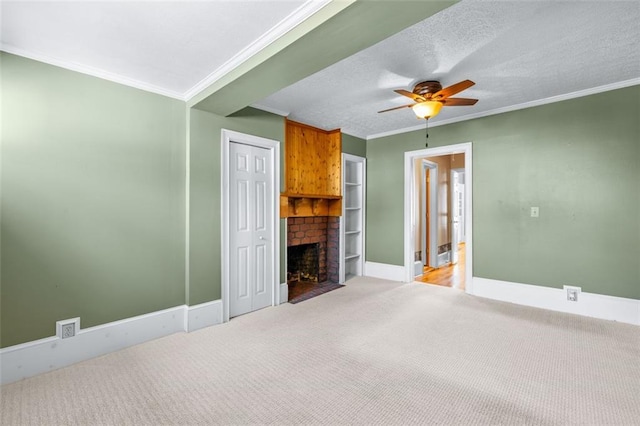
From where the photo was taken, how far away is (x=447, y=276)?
5.12 m

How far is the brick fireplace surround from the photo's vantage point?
458 cm

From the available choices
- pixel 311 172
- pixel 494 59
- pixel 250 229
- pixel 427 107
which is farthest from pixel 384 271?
pixel 494 59

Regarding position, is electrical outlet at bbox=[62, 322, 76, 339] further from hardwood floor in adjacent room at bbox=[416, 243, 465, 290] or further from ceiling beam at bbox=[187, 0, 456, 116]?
hardwood floor in adjacent room at bbox=[416, 243, 465, 290]

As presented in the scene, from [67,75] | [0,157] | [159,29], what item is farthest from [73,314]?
[159,29]

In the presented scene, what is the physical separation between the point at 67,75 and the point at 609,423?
4.43m

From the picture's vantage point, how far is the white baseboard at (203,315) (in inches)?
115

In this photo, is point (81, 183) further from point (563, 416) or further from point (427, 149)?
point (427, 149)

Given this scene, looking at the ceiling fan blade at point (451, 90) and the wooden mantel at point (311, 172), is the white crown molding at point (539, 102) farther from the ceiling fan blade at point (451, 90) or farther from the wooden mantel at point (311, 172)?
the ceiling fan blade at point (451, 90)

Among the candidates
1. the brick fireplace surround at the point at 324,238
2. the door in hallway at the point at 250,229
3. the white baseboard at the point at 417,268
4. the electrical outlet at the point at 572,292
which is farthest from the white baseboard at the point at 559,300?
the door in hallway at the point at 250,229

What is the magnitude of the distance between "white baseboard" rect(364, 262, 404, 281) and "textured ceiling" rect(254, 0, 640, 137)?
2.52 m

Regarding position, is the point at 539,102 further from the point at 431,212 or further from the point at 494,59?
the point at 431,212

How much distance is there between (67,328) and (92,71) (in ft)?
6.97

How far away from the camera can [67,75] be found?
7.54 feet

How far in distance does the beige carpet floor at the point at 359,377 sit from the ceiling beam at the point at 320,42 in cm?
226
